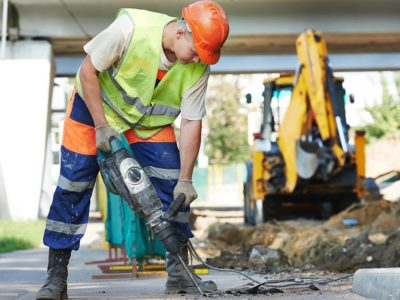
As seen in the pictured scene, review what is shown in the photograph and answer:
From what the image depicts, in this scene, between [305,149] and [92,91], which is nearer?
[92,91]

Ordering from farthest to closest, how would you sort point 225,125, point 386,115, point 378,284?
point 225,125 → point 386,115 → point 378,284

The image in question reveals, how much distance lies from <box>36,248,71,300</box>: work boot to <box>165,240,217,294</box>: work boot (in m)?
0.67

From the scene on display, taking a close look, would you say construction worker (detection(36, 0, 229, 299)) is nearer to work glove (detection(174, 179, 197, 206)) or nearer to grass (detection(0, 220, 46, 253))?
work glove (detection(174, 179, 197, 206))

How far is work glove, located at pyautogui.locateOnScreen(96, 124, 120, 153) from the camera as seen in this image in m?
6.42

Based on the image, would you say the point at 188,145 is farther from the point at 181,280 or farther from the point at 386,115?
the point at 386,115

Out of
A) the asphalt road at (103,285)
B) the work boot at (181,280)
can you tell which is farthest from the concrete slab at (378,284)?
the work boot at (181,280)

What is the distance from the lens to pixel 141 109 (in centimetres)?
667

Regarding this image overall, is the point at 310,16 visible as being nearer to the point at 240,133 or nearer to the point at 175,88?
the point at 175,88

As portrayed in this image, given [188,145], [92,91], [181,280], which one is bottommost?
[181,280]

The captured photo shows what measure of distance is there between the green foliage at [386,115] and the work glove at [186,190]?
133 ft

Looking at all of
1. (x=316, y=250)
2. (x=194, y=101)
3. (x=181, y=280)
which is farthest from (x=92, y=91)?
(x=316, y=250)

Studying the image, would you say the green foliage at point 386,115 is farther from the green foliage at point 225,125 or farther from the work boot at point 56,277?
the work boot at point 56,277

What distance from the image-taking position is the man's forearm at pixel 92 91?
255 inches

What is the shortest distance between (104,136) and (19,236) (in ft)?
38.4
